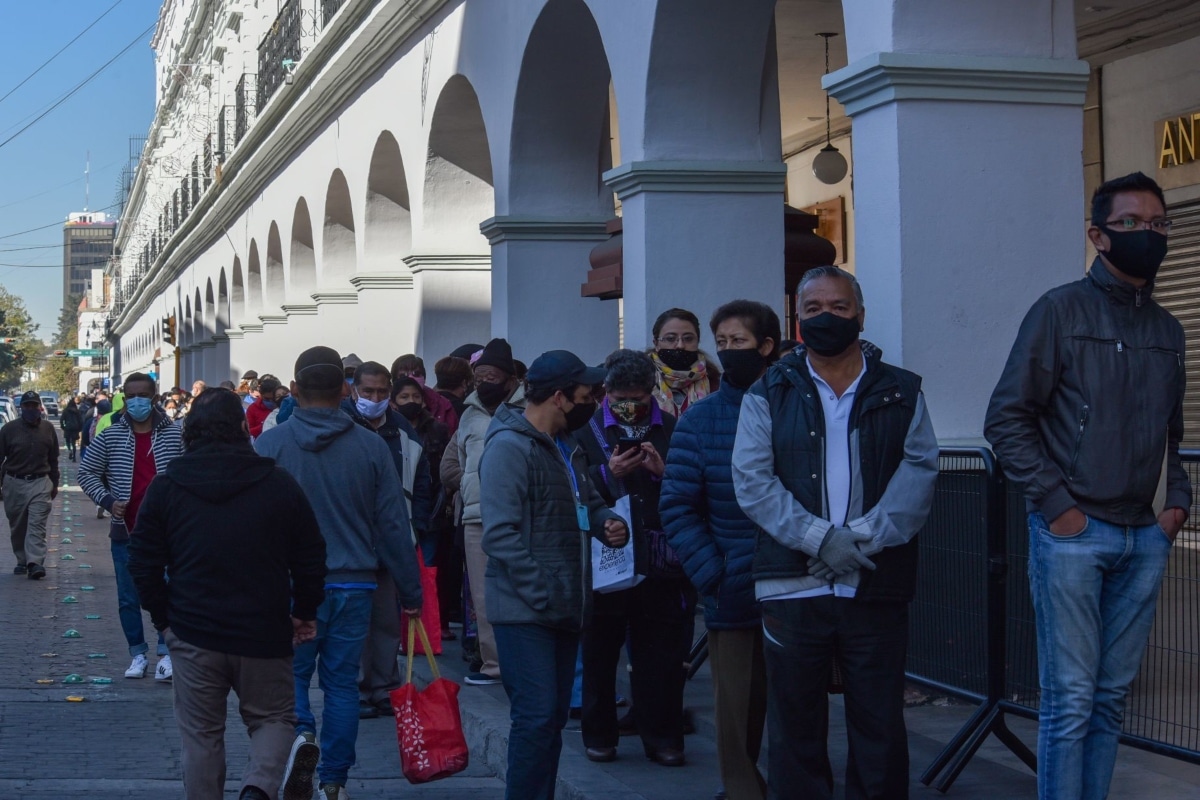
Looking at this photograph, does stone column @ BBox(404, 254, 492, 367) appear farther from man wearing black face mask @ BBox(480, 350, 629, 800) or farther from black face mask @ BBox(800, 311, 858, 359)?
black face mask @ BBox(800, 311, 858, 359)

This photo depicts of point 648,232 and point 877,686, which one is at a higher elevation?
point 648,232

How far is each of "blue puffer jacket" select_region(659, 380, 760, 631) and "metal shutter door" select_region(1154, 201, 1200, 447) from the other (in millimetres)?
8550

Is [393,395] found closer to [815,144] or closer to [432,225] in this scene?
[432,225]

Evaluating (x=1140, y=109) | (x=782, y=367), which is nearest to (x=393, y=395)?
(x=782, y=367)

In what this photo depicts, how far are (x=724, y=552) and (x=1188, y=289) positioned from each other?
895cm

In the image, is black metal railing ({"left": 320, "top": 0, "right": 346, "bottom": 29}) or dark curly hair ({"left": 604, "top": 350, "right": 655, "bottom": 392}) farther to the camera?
black metal railing ({"left": 320, "top": 0, "right": 346, "bottom": 29})

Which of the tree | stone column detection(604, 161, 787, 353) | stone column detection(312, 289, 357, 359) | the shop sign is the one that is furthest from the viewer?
the tree

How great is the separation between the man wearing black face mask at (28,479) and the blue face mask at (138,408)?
20.0 feet

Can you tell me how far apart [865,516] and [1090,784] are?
3.49 ft

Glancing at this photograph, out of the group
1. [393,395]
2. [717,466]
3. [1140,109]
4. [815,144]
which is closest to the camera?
[717,466]

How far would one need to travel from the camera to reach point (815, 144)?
1892cm

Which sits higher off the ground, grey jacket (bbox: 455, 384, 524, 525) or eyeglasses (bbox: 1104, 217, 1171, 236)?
eyeglasses (bbox: 1104, 217, 1171, 236)

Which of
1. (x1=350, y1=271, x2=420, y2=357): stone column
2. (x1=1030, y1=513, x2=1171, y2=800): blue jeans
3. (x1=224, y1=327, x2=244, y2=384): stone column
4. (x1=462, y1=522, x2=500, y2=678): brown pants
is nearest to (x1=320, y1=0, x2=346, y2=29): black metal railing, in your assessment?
(x1=350, y1=271, x2=420, y2=357): stone column

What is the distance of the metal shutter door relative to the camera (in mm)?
12930
